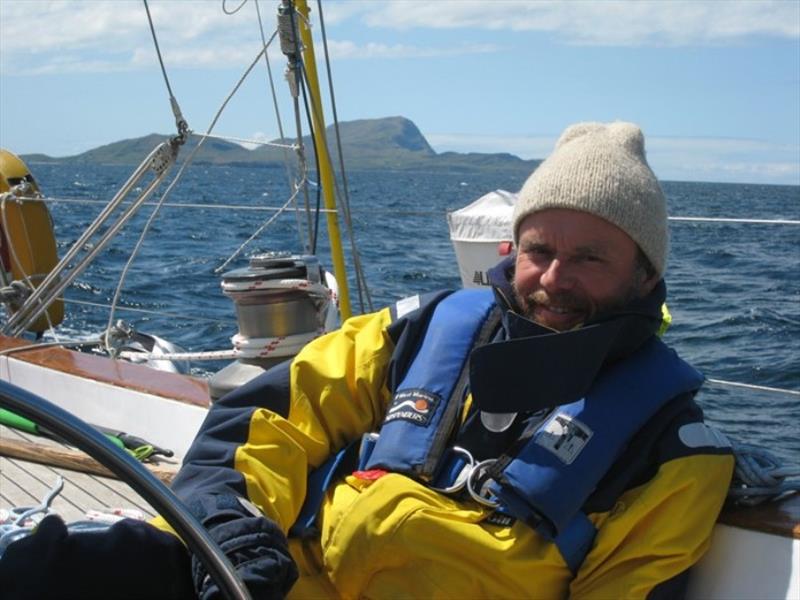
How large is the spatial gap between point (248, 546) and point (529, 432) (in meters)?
0.48

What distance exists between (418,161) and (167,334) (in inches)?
4498

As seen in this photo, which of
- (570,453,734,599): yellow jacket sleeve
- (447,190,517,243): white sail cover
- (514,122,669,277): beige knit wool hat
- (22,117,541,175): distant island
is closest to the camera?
(570,453,734,599): yellow jacket sleeve

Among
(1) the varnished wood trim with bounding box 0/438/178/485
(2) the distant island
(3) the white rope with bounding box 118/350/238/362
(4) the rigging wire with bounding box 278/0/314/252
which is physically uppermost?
(4) the rigging wire with bounding box 278/0/314/252

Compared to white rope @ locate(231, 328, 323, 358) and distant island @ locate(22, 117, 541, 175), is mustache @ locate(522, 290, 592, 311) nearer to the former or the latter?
white rope @ locate(231, 328, 323, 358)

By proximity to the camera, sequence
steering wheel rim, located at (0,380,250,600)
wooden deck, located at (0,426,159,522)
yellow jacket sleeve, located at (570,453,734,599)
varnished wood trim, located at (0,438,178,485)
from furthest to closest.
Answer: varnished wood trim, located at (0,438,178,485) < wooden deck, located at (0,426,159,522) < yellow jacket sleeve, located at (570,453,734,599) < steering wheel rim, located at (0,380,250,600)

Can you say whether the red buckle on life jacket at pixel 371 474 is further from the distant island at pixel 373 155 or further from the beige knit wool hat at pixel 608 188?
the distant island at pixel 373 155

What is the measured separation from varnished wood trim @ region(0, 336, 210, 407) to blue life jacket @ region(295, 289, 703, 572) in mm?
1044

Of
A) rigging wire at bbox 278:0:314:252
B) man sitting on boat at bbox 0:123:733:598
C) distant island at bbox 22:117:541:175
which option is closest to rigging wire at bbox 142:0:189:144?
rigging wire at bbox 278:0:314:252

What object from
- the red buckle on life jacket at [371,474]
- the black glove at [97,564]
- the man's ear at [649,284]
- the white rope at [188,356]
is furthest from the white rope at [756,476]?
the white rope at [188,356]

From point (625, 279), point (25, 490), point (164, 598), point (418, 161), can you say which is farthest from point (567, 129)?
point (418, 161)

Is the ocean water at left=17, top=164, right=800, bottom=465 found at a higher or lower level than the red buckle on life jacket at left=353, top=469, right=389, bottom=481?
lower

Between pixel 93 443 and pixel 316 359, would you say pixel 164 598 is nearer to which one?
pixel 93 443

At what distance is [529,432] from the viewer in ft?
5.62

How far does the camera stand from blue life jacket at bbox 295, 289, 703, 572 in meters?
1.62
